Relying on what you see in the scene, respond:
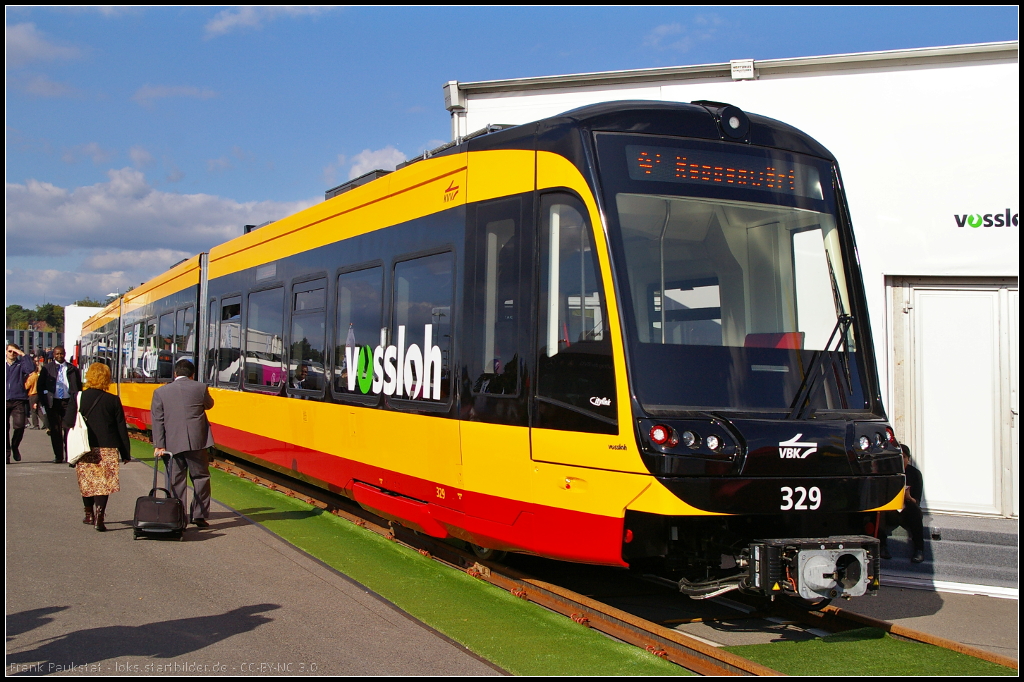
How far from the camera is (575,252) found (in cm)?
593

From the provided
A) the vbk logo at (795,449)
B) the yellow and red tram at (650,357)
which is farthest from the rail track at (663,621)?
the vbk logo at (795,449)

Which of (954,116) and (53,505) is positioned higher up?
(954,116)

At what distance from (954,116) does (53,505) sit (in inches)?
437

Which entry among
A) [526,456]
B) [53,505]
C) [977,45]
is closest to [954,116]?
[977,45]

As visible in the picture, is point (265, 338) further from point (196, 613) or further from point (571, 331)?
point (571, 331)

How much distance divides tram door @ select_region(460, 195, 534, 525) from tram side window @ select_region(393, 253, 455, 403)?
0.33 m

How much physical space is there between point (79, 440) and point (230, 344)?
4.34 m

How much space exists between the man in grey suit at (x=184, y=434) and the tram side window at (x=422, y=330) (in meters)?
2.32

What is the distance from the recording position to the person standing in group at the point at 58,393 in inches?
587

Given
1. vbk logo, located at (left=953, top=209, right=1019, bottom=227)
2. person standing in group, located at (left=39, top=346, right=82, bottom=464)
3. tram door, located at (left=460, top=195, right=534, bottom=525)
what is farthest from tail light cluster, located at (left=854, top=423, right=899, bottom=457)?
person standing in group, located at (left=39, top=346, right=82, bottom=464)

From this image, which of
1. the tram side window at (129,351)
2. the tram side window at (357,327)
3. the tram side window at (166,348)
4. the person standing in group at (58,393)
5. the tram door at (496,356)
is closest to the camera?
the tram door at (496,356)

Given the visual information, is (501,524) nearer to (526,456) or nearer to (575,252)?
(526,456)

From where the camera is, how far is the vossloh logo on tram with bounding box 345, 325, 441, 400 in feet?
24.0

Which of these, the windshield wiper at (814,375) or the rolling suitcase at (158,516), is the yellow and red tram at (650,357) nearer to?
the windshield wiper at (814,375)
